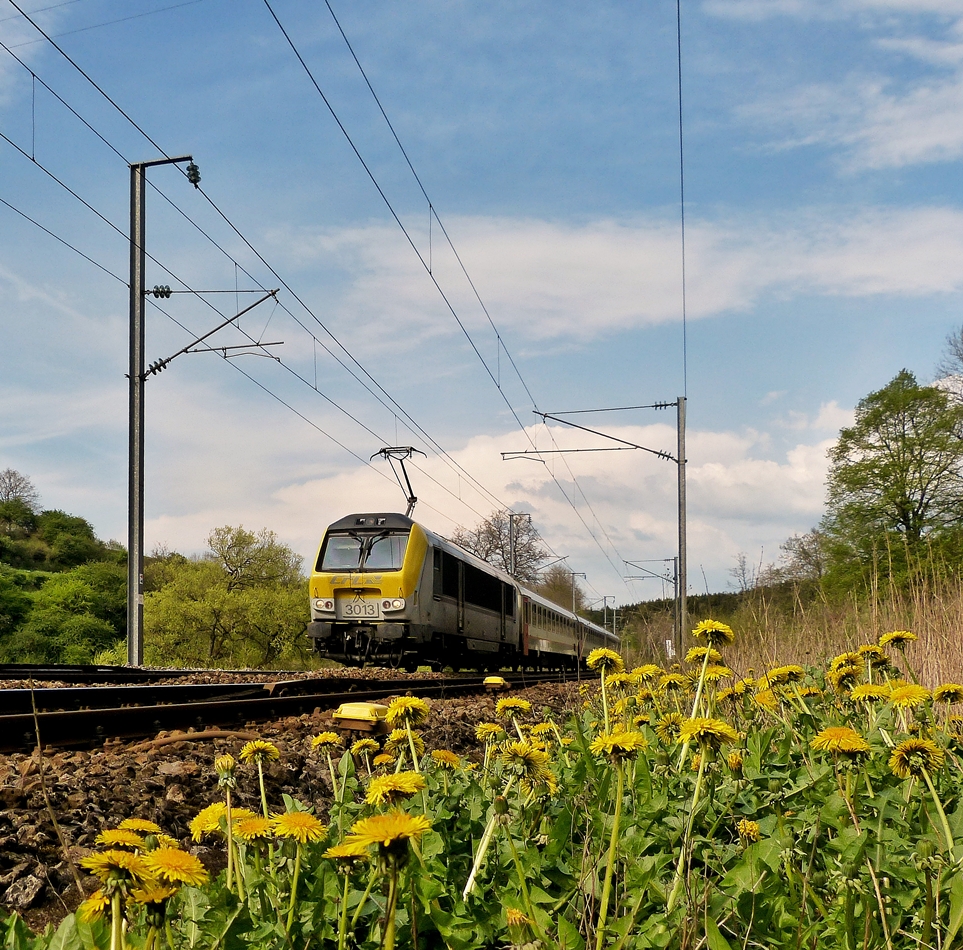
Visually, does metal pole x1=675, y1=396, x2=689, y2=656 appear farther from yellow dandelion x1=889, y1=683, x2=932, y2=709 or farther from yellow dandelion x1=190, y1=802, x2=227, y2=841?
yellow dandelion x1=190, y1=802, x2=227, y2=841

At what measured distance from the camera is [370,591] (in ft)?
54.6

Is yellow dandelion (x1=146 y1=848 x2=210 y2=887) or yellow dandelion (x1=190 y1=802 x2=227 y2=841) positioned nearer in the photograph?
yellow dandelion (x1=146 y1=848 x2=210 y2=887)

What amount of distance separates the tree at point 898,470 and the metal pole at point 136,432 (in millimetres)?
27440

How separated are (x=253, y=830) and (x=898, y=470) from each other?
39.1m

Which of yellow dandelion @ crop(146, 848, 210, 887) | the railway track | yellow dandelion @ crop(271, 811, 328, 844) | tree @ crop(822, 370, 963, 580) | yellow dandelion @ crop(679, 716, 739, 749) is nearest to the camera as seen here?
yellow dandelion @ crop(146, 848, 210, 887)

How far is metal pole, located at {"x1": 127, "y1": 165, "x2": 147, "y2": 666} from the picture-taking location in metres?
15.7

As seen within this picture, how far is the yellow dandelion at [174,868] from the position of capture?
130cm

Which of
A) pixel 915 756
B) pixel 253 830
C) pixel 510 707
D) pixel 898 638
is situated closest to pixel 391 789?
pixel 253 830

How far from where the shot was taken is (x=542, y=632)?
98.6 feet

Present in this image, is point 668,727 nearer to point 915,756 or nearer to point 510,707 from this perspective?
point 510,707

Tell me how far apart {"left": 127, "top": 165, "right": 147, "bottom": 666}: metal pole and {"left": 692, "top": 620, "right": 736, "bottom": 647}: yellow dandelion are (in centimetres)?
1445

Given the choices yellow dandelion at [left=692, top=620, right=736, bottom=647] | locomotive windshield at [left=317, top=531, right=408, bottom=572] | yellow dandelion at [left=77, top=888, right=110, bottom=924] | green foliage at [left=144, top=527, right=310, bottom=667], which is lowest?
green foliage at [left=144, top=527, right=310, bottom=667]

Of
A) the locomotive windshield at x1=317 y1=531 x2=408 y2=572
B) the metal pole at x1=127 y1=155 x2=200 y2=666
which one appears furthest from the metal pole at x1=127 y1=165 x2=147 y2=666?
the locomotive windshield at x1=317 y1=531 x2=408 y2=572

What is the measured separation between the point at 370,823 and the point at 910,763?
5.17ft
